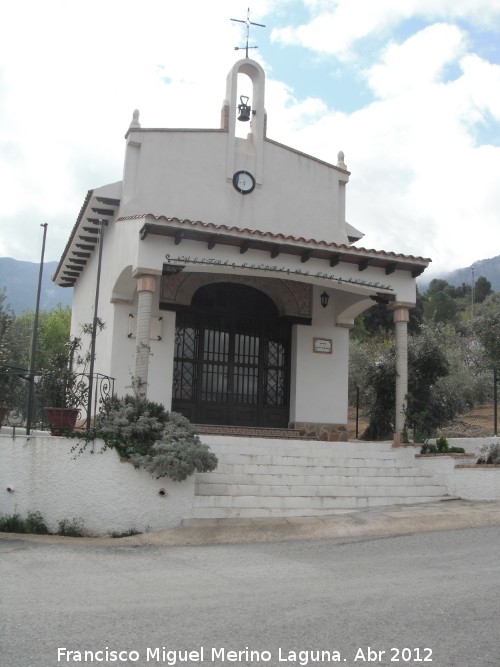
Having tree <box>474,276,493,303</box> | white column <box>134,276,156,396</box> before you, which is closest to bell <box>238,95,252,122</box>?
white column <box>134,276,156,396</box>

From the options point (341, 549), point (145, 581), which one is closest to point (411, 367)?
point (341, 549)

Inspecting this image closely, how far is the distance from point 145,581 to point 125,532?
9.08 ft

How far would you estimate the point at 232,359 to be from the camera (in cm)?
1474

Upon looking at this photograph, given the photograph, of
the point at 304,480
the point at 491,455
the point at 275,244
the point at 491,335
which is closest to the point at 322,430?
the point at 491,455

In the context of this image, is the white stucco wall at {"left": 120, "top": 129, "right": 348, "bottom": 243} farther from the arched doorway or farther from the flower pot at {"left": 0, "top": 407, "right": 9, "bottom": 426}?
the flower pot at {"left": 0, "top": 407, "right": 9, "bottom": 426}

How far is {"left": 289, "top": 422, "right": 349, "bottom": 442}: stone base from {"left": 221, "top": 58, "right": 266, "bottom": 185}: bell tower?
5399 mm

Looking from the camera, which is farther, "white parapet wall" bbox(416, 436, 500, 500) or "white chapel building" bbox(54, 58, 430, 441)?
"white chapel building" bbox(54, 58, 430, 441)

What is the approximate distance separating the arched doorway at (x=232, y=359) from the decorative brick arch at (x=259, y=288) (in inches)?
7.8

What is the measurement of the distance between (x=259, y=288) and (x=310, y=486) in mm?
5627

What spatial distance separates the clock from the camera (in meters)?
14.8

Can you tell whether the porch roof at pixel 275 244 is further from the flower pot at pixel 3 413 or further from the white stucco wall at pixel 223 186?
the flower pot at pixel 3 413

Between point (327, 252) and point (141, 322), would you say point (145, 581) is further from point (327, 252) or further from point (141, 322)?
point (327, 252)

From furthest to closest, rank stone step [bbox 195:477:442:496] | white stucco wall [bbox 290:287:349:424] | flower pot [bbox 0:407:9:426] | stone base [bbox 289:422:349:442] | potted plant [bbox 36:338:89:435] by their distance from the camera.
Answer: white stucco wall [bbox 290:287:349:424] → stone base [bbox 289:422:349:442] → potted plant [bbox 36:338:89:435] → flower pot [bbox 0:407:9:426] → stone step [bbox 195:477:442:496]

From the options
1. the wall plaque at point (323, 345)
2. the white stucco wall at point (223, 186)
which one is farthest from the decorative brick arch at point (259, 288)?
the white stucco wall at point (223, 186)
